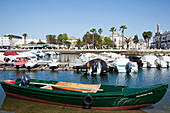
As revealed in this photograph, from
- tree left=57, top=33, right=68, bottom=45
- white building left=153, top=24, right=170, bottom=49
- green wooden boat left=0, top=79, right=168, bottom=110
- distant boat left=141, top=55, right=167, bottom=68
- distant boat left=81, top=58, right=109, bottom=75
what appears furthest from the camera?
tree left=57, top=33, right=68, bottom=45

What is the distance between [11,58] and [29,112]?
36.1m

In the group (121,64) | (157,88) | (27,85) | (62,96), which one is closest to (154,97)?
(157,88)

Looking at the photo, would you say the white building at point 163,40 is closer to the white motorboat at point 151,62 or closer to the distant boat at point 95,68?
the white motorboat at point 151,62

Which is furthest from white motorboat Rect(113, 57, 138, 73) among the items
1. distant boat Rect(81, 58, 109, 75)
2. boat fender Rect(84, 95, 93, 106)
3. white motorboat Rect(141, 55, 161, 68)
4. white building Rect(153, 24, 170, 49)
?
white building Rect(153, 24, 170, 49)

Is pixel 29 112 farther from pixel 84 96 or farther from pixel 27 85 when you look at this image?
pixel 84 96

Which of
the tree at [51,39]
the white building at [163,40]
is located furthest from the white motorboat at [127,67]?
the tree at [51,39]

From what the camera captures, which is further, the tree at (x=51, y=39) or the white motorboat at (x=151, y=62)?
the tree at (x=51, y=39)

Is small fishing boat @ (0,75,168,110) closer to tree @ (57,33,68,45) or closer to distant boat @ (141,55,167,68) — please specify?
distant boat @ (141,55,167,68)

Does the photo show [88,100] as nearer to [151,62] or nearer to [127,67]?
[127,67]

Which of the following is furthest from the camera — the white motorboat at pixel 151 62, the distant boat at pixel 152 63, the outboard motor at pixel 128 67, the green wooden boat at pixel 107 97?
the white motorboat at pixel 151 62

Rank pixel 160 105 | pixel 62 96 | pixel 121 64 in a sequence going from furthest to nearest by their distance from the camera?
1. pixel 121 64
2. pixel 160 105
3. pixel 62 96

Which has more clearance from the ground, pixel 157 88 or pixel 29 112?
pixel 157 88

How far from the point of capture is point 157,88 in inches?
504

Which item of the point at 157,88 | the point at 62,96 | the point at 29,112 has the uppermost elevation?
the point at 157,88
